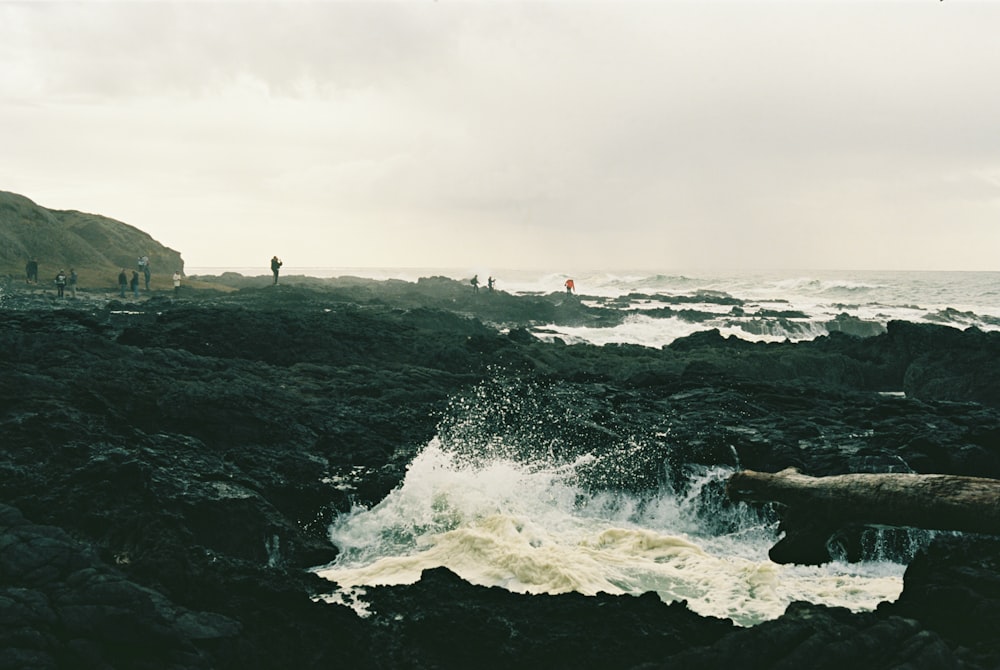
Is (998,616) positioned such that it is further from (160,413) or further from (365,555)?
(160,413)

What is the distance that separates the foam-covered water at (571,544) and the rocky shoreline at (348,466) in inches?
21.3

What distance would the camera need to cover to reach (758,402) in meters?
15.5

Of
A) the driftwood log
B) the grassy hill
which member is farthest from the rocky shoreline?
the grassy hill

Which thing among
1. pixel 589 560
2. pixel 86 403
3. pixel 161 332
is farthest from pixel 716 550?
pixel 161 332

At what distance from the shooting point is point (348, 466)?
1190 centimetres

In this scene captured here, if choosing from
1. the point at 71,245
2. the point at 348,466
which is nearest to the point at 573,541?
the point at 348,466

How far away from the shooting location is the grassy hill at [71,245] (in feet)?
154

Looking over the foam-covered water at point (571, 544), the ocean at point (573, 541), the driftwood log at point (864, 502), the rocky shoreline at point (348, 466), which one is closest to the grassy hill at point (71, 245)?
the rocky shoreline at point (348, 466)

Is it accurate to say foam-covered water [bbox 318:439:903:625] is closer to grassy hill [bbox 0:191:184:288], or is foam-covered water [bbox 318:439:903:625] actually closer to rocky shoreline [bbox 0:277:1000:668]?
rocky shoreline [bbox 0:277:1000:668]

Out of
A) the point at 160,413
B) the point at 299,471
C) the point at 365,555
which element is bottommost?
the point at 365,555

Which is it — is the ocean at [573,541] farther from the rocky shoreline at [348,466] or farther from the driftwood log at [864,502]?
the driftwood log at [864,502]

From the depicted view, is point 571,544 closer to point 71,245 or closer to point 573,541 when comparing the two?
point 573,541

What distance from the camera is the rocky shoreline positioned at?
19.0 ft

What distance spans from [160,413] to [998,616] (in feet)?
38.1
